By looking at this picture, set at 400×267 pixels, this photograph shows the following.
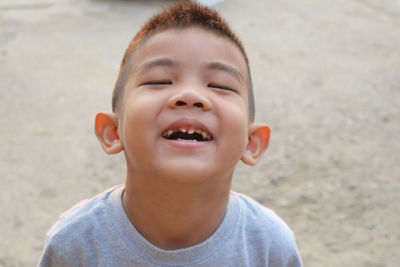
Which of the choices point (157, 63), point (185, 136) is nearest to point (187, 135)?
point (185, 136)

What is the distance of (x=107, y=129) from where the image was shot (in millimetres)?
1734

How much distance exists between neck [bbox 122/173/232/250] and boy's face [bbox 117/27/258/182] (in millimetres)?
60

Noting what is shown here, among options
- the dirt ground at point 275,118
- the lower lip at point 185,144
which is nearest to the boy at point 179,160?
the lower lip at point 185,144

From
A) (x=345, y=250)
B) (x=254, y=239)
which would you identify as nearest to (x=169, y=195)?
(x=254, y=239)

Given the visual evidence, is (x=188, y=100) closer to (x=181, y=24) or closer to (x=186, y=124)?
(x=186, y=124)

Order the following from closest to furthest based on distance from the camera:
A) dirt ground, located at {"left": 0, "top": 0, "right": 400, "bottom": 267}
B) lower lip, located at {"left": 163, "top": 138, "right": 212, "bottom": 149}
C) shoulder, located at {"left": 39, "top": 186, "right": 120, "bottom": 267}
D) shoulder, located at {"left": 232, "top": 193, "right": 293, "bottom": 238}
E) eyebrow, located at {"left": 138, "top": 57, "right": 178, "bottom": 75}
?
lower lip, located at {"left": 163, "top": 138, "right": 212, "bottom": 149} → eyebrow, located at {"left": 138, "top": 57, "right": 178, "bottom": 75} → shoulder, located at {"left": 39, "top": 186, "right": 120, "bottom": 267} → shoulder, located at {"left": 232, "top": 193, "right": 293, "bottom": 238} → dirt ground, located at {"left": 0, "top": 0, "right": 400, "bottom": 267}

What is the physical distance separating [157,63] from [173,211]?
16.7 inches

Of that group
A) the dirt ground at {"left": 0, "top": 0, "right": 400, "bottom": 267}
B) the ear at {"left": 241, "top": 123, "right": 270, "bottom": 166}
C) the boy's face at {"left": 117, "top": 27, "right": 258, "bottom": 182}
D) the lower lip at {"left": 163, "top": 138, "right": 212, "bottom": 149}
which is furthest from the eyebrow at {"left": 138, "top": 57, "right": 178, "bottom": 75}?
the dirt ground at {"left": 0, "top": 0, "right": 400, "bottom": 267}

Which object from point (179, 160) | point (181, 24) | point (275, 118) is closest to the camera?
point (179, 160)

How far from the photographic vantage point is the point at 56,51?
4.99m

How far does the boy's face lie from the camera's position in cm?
143

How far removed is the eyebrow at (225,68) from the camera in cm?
156

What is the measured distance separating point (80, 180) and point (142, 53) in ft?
5.99

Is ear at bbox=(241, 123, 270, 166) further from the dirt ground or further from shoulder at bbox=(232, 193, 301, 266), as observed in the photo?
the dirt ground
